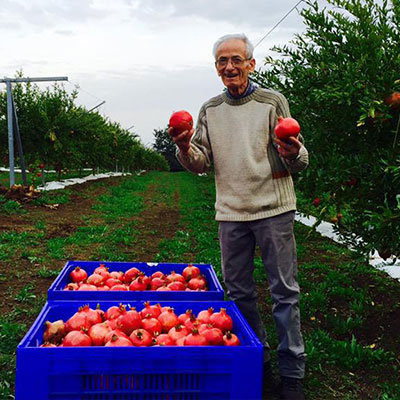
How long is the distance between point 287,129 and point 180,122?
0.56m

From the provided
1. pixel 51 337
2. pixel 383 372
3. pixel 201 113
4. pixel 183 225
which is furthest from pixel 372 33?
pixel 183 225

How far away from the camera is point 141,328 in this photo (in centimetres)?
235

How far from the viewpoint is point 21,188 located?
1229 centimetres

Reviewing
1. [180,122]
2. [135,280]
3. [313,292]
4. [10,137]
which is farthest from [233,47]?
[10,137]

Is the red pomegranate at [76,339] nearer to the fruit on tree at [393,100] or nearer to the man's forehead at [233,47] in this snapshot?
the man's forehead at [233,47]

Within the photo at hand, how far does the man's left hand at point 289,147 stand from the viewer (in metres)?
2.54

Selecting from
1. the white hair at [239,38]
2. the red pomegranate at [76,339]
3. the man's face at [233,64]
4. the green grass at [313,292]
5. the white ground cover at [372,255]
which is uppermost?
the white hair at [239,38]

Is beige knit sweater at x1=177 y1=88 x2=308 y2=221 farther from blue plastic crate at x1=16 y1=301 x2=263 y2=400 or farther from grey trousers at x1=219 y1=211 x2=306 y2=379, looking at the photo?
blue plastic crate at x1=16 y1=301 x2=263 y2=400

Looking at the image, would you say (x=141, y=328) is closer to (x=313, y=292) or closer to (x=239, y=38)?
(x=239, y=38)

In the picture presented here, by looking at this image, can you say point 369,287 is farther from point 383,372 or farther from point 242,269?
point 242,269

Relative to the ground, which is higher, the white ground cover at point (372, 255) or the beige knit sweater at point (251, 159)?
the beige knit sweater at point (251, 159)

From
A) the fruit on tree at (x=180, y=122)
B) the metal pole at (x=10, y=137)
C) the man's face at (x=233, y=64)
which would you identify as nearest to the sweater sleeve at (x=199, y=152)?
the fruit on tree at (x=180, y=122)

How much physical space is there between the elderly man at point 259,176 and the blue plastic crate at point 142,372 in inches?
34.4

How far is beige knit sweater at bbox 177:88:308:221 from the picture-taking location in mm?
2777
